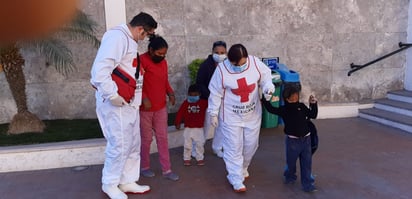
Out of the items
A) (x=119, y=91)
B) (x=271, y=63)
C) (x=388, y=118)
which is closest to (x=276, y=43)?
(x=271, y=63)

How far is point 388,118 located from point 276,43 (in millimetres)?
2520

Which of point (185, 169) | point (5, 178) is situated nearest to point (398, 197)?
point (185, 169)

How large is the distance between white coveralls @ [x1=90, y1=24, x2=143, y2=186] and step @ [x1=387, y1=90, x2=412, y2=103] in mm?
5722

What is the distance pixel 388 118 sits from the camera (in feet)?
21.0

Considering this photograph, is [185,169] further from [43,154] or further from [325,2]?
[325,2]

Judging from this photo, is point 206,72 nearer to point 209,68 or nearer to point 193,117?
point 209,68

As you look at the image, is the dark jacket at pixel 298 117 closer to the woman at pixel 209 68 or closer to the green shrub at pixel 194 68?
the woman at pixel 209 68

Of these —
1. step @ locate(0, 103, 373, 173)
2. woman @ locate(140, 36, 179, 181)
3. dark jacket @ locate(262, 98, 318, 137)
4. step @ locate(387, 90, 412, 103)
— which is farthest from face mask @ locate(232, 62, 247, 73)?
step @ locate(387, 90, 412, 103)

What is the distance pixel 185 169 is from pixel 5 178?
7.43 feet

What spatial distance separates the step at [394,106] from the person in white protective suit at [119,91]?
5220 millimetres

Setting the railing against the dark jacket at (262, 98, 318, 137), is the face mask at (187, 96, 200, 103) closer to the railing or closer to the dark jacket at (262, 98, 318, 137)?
the dark jacket at (262, 98, 318, 137)

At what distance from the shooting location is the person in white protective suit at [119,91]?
327 centimetres

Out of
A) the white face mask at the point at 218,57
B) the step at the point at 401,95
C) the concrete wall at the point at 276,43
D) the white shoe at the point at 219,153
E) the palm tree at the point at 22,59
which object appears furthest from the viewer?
the step at the point at 401,95

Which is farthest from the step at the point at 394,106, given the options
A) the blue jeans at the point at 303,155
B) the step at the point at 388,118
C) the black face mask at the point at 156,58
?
the black face mask at the point at 156,58
